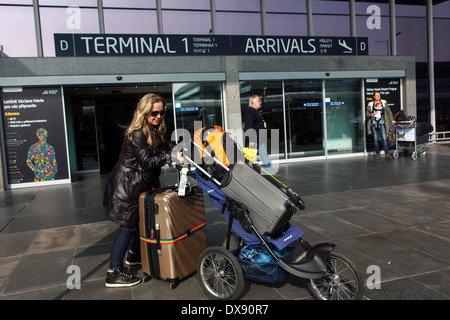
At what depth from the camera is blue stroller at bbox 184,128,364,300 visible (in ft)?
8.84

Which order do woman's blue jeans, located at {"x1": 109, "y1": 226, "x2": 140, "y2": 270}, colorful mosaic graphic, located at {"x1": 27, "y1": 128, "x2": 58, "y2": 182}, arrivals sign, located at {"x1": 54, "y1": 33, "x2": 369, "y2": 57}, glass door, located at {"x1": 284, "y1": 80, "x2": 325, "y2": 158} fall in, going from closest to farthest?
woman's blue jeans, located at {"x1": 109, "y1": 226, "x2": 140, "y2": 270} < colorful mosaic graphic, located at {"x1": 27, "y1": 128, "x2": 58, "y2": 182} < arrivals sign, located at {"x1": 54, "y1": 33, "x2": 369, "y2": 57} < glass door, located at {"x1": 284, "y1": 80, "x2": 325, "y2": 158}

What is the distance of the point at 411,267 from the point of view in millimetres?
3402

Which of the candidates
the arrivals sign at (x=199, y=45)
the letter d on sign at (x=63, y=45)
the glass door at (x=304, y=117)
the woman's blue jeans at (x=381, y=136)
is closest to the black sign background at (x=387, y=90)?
the arrivals sign at (x=199, y=45)

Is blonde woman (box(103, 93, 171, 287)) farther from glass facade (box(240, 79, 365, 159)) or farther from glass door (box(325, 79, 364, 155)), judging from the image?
glass door (box(325, 79, 364, 155))

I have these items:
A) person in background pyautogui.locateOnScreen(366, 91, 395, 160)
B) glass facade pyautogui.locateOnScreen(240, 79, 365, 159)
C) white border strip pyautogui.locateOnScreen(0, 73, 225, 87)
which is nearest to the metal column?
glass facade pyautogui.locateOnScreen(240, 79, 365, 159)

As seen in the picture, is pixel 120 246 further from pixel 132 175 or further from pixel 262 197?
pixel 262 197

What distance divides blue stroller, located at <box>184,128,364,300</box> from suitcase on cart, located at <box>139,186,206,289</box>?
0.23m

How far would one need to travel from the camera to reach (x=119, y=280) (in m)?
3.28

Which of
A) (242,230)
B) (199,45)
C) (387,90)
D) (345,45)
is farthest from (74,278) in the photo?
(387,90)

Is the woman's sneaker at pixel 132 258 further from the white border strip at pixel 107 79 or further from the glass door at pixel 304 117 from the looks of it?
the glass door at pixel 304 117

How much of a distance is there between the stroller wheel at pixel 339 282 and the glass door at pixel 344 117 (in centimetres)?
1004

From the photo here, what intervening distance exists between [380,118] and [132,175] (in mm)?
9636

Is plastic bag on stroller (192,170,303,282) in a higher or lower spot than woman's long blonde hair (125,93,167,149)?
lower
